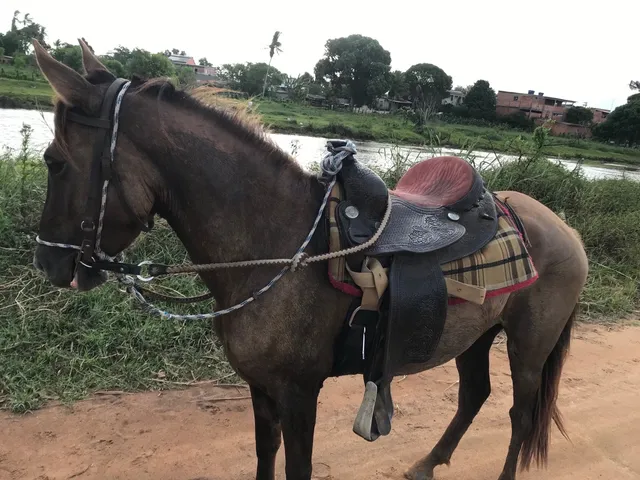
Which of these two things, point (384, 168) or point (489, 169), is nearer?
point (384, 168)

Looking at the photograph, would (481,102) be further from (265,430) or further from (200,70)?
(265,430)

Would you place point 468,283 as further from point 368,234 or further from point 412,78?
point 412,78

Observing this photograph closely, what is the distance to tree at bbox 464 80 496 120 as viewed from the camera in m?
63.8

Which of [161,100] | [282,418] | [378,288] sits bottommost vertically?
[282,418]

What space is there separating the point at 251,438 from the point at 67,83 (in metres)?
2.34

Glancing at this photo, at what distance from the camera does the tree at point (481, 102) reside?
63.8 m

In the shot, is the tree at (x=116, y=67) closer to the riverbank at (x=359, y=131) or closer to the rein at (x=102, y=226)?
the rein at (x=102, y=226)

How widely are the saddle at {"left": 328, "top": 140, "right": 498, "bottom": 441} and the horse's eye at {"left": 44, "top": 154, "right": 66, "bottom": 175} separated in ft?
3.17

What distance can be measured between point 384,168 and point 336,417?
13.8 feet

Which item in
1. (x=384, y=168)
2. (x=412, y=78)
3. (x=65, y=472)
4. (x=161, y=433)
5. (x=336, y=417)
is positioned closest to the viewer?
(x=65, y=472)

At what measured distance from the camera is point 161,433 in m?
2.94

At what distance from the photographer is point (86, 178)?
1.56m

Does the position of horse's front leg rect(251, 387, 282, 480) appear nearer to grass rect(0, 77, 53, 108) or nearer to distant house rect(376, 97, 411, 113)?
grass rect(0, 77, 53, 108)

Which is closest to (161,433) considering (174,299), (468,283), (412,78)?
(174,299)
